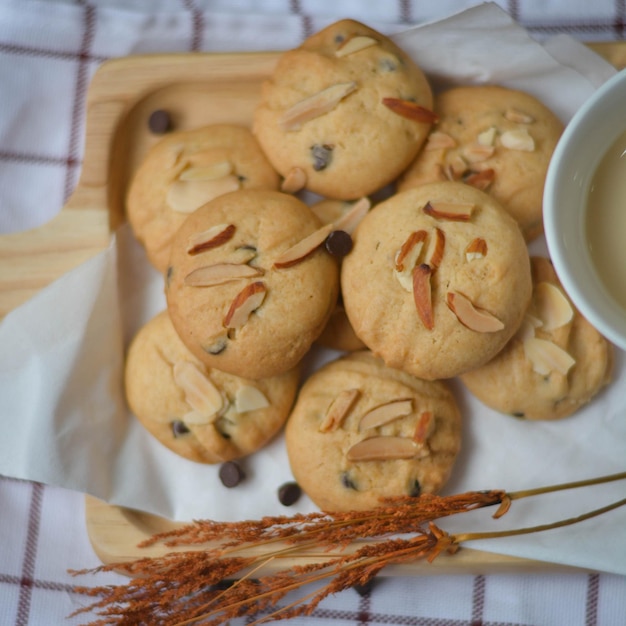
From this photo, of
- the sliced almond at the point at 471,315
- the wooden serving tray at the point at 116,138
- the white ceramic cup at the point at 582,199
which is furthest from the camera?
the wooden serving tray at the point at 116,138

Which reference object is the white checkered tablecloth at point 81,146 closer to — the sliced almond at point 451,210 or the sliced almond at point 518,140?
the sliced almond at point 518,140

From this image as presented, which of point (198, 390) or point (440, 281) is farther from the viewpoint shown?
point (198, 390)

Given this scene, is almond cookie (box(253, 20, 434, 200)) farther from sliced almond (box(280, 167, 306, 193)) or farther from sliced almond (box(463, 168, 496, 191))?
sliced almond (box(463, 168, 496, 191))

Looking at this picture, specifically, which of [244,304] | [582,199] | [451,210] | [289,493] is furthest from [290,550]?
[582,199]

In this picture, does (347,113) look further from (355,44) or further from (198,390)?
(198,390)

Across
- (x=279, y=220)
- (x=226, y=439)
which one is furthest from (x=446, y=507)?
(x=279, y=220)

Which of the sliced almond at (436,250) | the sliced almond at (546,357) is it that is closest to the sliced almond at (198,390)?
the sliced almond at (436,250)

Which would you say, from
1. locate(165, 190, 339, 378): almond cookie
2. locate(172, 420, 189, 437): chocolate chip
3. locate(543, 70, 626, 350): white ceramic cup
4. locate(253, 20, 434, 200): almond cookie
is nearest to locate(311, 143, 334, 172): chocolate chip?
locate(253, 20, 434, 200): almond cookie
